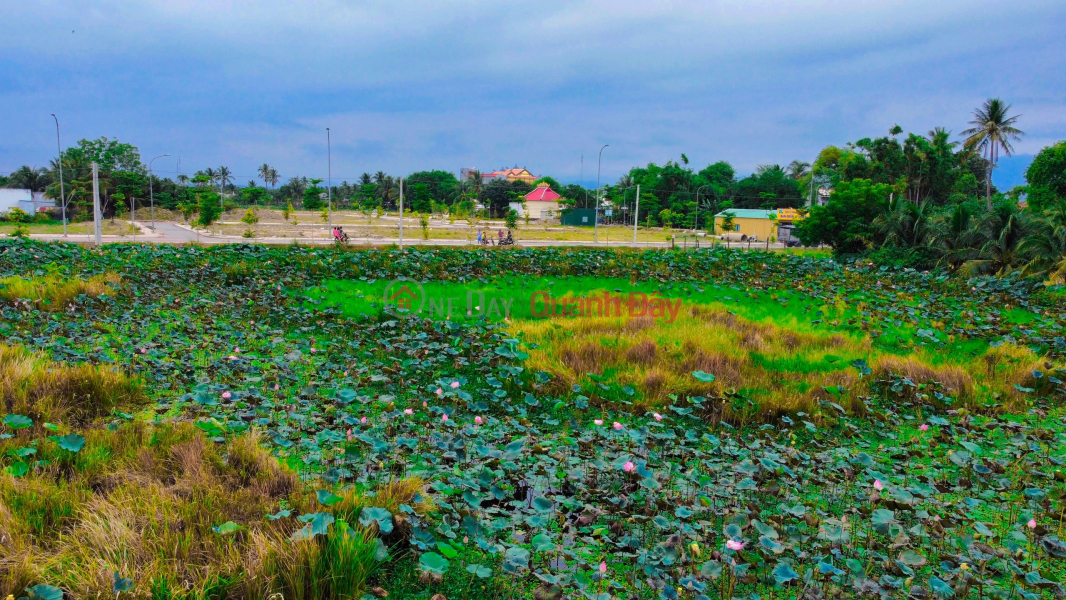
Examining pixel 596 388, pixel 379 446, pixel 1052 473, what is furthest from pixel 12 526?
pixel 1052 473

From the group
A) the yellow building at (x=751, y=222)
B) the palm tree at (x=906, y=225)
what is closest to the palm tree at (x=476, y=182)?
the yellow building at (x=751, y=222)

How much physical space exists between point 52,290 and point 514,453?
819cm

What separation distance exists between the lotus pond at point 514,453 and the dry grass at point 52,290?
0.05 meters

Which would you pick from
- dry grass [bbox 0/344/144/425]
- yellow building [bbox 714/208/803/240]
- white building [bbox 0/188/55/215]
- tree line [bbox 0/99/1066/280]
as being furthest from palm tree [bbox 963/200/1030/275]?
white building [bbox 0/188/55/215]

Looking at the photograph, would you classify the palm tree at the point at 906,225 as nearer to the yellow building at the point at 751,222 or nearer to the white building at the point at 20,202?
the yellow building at the point at 751,222

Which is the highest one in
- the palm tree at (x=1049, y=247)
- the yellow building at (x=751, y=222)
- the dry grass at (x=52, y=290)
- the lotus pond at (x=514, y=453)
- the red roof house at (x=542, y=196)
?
the red roof house at (x=542, y=196)

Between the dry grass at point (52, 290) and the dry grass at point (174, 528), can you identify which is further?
the dry grass at point (52, 290)

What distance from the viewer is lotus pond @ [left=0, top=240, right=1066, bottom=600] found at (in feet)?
9.82

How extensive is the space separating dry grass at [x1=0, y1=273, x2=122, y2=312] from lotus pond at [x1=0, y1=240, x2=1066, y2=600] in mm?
53

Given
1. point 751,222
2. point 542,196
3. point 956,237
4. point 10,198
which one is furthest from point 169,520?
point 542,196

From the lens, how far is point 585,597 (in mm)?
2979

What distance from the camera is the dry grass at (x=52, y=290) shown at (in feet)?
28.1

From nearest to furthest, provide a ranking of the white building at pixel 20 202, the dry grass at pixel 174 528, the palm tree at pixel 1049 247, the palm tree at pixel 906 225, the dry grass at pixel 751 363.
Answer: the dry grass at pixel 174 528
the dry grass at pixel 751 363
the palm tree at pixel 1049 247
the palm tree at pixel 906 225
the white building at pixel 20 202

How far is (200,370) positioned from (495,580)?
14.0 feet
